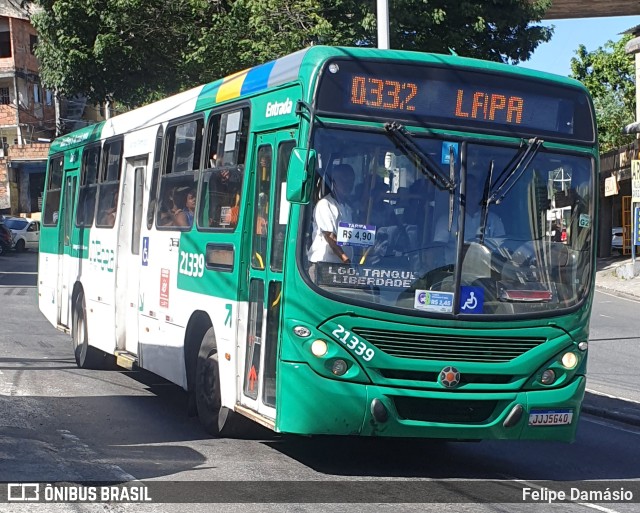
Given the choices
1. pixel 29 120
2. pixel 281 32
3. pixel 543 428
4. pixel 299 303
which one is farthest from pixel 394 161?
pixel 29 120

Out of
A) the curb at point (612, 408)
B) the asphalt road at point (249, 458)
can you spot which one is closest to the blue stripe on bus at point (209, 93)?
the asphalt road at point (249, 458)

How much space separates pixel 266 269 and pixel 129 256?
167 inches

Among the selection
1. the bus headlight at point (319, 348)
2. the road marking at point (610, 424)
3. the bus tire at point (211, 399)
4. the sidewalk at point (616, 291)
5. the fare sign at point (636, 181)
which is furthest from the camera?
the fare sign at point (636, 181)

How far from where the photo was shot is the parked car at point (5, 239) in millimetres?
48125

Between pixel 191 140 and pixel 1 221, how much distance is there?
136ft

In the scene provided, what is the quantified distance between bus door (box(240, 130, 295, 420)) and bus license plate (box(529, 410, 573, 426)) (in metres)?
1.95

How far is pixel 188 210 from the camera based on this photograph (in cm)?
1053

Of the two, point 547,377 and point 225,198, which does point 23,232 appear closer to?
point 225,198

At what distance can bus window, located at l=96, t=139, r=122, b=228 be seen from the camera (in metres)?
13.2

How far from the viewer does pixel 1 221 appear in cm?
5012

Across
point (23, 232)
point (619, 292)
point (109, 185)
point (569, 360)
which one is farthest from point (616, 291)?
point (23, 232)

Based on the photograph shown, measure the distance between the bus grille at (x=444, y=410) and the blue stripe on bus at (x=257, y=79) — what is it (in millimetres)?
2875

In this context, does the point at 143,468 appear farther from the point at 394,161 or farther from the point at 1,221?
the point at 1,221

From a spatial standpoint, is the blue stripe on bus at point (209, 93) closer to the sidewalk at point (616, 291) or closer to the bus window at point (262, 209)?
the bus window at point (262, 209)
